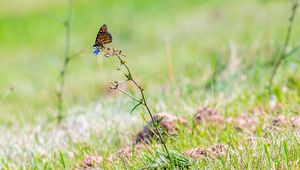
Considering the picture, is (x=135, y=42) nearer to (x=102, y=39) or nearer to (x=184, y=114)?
(x=184, y=114)

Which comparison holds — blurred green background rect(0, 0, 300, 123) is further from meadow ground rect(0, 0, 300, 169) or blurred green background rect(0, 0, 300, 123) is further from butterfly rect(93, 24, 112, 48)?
butterfly rect(93, 24, 112, 48)

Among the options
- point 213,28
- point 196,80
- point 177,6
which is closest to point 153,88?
point 196,80

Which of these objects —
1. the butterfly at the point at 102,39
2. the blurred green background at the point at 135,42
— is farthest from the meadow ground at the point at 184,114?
the butterfly at the point at 102,39

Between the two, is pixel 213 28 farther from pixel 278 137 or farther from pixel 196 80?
pixel 278 137

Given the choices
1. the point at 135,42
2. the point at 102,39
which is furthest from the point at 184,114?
the point at 135,42

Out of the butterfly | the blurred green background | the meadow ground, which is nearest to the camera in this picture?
the butterfly

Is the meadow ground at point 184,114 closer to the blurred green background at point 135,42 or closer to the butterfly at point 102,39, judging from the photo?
the blurred green background at point 135,42

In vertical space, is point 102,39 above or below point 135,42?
below

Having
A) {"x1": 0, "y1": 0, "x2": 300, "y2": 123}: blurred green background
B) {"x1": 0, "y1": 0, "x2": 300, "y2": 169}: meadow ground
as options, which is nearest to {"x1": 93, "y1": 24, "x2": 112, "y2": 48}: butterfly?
{"x1": 0, "y1": 0, "x2": 300, "y2": 169}: meadow ground
